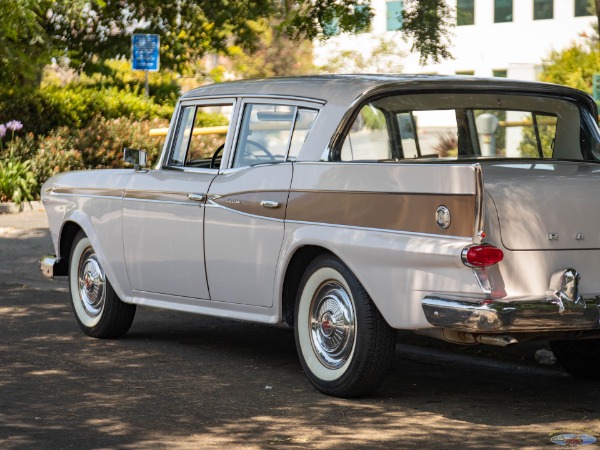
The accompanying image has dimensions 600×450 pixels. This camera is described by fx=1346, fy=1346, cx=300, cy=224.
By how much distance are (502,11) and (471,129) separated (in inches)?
1793

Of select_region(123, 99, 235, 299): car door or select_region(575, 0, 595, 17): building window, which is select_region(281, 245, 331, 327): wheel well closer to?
select_region(123, 99, 235, 299): car door

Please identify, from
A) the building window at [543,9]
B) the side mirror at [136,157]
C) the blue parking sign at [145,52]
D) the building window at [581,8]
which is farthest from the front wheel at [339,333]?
the building window at [543,9]

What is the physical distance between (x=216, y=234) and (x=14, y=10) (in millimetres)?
8499

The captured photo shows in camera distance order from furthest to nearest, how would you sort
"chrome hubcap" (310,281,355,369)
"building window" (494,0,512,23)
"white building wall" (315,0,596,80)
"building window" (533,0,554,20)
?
"building window" (494,0,512,23) < "building window" (533,0,554,20) < "white building wall" (315,0,596,80) < "chrome hubcap" (310,281,355,369)

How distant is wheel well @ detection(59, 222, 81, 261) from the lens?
9.83 m

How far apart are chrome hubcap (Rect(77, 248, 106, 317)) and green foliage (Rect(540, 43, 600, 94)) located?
14.2m

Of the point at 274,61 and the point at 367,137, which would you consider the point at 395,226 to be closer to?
the point at 367,137

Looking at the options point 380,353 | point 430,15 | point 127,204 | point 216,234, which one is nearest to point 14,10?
point 430,15

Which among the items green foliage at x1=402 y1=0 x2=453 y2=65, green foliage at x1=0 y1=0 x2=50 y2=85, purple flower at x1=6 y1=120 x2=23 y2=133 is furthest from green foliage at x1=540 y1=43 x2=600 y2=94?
green foliage at x1=402 y1=0 x2=453 y2=65

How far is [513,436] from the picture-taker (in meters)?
6.31

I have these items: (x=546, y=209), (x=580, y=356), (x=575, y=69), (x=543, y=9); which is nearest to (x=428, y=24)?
(x=580, y=356)

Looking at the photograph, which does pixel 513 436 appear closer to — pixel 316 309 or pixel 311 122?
pixel 316 309

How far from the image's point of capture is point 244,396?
7.32m

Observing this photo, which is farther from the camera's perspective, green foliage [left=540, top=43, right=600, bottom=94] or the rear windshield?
green foliage [left=540, top=43, right=600, bottom=94]
